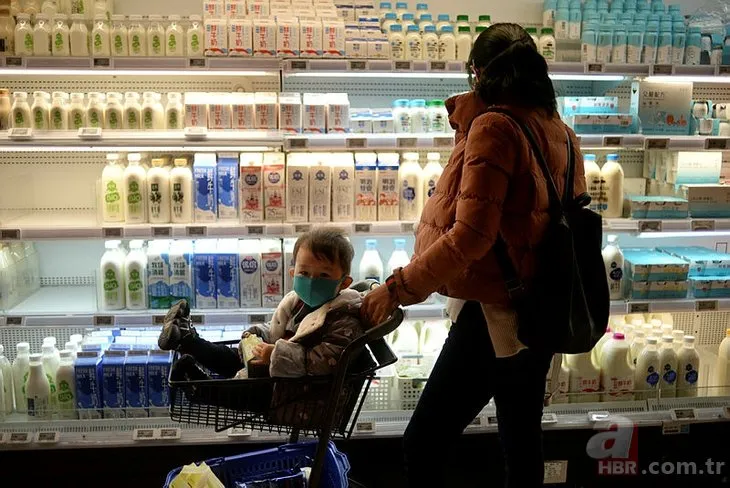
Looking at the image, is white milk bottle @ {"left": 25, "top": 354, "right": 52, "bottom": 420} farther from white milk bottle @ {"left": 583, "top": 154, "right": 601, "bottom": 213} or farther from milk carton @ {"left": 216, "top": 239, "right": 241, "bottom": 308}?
white milk bottle @ {"left": 583, "top": 154, "right": 601, "bottom": 213}

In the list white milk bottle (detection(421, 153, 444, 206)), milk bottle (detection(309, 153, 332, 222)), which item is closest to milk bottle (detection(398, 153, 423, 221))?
white milk bottle (detection(421, 153, 444, 206))

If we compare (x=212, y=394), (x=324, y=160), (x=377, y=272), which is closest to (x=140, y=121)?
(x=324, y=160)

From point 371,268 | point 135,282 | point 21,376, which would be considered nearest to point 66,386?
point 21,376

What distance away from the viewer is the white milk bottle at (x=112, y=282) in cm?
346

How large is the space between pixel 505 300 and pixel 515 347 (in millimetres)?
136

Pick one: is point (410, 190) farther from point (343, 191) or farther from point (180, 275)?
point (180, 275)

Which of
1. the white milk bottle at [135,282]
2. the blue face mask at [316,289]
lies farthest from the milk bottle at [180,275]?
the blue face mask at [316,289]

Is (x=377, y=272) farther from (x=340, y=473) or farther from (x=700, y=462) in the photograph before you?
(x=700, y=462)

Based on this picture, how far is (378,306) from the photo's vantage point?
6.93 ft

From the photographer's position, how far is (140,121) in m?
3.44

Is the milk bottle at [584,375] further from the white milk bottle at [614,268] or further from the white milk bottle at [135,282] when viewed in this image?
the white milk bottle at [135,282]

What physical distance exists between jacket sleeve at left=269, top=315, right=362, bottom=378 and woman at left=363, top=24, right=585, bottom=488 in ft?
0.25

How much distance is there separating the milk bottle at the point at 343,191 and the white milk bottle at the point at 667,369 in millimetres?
1613

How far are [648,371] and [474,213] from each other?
2.06 metres
